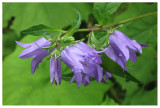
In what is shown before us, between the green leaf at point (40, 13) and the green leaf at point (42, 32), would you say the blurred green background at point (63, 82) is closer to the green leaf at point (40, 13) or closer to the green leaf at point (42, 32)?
the green leaf at point (40, 13)

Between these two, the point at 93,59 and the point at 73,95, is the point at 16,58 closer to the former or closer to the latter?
the point at 73,95

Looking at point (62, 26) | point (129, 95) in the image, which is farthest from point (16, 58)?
point (129, 95)

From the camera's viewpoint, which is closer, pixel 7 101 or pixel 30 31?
pixel 30 31

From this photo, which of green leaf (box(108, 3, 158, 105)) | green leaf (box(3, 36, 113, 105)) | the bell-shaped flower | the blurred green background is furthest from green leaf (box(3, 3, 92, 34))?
the bell-shaped flower

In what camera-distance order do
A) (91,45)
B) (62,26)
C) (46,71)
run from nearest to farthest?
(91,45) → (46,71) → (62,26)

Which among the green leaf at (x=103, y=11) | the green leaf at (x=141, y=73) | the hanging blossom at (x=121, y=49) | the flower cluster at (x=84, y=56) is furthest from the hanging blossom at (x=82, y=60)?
the green leaf at (x=141, y=73)

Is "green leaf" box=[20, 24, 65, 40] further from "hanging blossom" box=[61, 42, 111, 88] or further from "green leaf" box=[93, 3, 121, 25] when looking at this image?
"green leaf" box=[93, 3, 121, 25]
